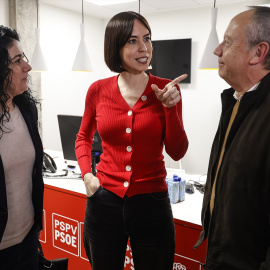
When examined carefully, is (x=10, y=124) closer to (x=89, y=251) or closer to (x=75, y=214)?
(x=89, y=251)

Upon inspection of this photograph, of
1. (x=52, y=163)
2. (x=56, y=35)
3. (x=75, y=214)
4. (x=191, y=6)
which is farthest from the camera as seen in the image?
(x=56, y=35)

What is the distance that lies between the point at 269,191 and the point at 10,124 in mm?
1138

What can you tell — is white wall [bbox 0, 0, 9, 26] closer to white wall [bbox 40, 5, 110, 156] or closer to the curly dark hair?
white wall [bbox 40, 5, 110, 156]

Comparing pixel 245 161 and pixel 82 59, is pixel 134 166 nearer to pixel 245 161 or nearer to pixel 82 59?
pixel 245 161

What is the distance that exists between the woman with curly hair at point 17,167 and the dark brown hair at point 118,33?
43 cm

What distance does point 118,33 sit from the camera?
156cm

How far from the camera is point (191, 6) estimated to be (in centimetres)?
512

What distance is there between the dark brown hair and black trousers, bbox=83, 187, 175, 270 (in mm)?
689

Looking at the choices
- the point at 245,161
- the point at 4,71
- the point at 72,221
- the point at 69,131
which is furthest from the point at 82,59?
the point at 245,161

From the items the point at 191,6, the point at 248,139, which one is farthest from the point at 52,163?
the point at 191,6

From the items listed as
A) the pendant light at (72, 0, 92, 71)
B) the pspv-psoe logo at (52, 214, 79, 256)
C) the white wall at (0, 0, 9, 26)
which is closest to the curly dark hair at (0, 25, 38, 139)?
the pspv-psoe logo at (52, 214, 79, 256)

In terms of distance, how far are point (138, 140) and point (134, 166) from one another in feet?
0.43

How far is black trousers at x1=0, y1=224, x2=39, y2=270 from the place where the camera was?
142cm

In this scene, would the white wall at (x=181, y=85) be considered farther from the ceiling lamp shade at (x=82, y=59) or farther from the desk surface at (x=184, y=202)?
the desk surface at (x=184, y=202)
